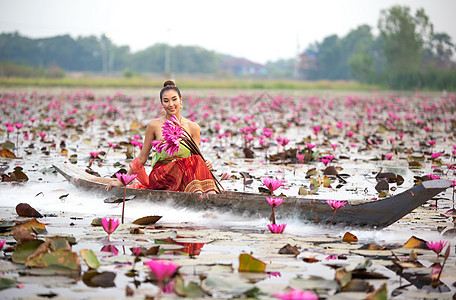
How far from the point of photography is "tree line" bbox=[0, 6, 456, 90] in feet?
189

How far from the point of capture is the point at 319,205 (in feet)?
13.1

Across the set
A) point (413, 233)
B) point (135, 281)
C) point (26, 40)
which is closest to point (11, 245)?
point (135, 281)

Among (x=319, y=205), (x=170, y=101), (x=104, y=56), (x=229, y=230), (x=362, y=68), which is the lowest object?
(x=229, y=230)

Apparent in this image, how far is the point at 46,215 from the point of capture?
446 centimetres

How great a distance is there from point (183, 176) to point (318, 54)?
230 feet

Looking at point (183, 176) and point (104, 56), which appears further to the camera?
point (104, 56)

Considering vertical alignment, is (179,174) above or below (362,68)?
below

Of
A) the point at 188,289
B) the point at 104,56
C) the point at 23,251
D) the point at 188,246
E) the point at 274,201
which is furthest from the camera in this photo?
the point at 104,56

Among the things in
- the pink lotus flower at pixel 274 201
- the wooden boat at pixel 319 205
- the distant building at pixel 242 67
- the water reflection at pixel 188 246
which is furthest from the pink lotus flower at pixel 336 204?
the distant building at pixel 242 67

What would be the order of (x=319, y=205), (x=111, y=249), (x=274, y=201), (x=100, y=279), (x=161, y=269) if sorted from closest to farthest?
(x=161, y=269) < (x=100, y=279) < (x=111, y=249) < (x=274, y=201) < (x=319, y=205)

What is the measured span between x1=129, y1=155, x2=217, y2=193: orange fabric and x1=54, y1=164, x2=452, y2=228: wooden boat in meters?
0.30

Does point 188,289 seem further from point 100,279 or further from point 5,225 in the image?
point 5,225

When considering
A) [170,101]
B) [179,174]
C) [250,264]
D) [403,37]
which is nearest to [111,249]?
[250,264]

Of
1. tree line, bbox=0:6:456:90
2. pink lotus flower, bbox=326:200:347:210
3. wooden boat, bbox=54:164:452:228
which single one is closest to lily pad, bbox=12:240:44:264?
wooden boat, bbox=54:164:452:228
